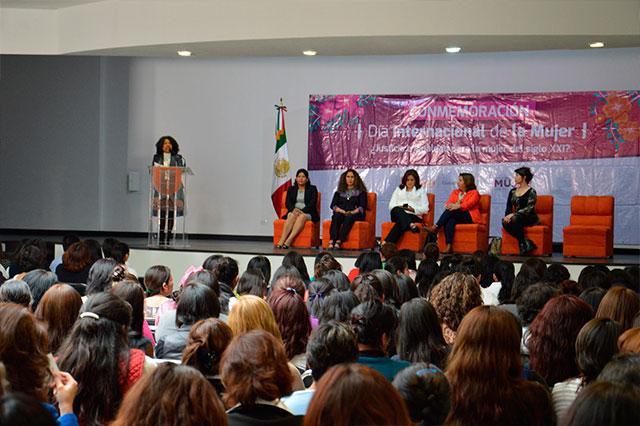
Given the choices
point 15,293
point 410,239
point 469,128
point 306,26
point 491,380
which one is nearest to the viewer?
point 491,380

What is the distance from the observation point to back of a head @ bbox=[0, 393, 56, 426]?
1.45 metres

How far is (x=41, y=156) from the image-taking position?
512 inches

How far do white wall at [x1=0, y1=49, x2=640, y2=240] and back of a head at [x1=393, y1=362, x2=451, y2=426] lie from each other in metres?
10.6

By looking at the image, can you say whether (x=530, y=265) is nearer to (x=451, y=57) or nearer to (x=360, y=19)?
(x=360, y=19)

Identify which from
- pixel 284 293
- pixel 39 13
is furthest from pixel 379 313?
pixel 39 13

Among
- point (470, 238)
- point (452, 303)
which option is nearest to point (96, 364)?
point (452, 303)

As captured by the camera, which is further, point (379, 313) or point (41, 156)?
point (41, 156)

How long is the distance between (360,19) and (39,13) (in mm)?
3863

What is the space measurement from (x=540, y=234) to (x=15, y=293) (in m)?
7.23

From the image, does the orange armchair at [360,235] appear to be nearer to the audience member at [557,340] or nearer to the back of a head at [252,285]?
the back of a head at [252,285]

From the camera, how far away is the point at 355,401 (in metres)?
1.67

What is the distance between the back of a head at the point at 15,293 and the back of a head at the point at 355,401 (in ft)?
9.30

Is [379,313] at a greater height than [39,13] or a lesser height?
lesser

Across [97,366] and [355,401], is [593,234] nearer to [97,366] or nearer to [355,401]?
[97,366]
